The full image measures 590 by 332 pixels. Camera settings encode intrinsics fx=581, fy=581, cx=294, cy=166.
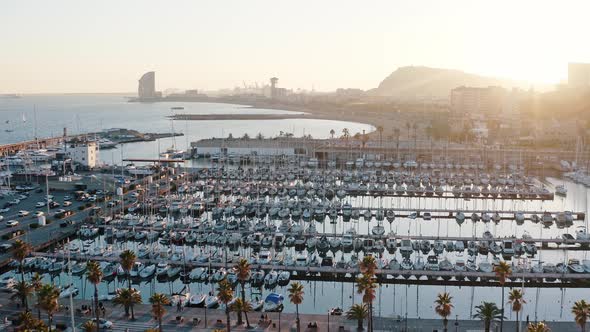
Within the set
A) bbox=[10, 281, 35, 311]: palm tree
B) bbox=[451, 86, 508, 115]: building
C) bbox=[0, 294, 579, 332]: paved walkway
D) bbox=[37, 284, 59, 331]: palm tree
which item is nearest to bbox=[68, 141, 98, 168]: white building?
bbox=[0, 294, 579, 332]: paved walkway

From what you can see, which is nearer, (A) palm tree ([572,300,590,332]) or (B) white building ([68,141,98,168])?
(A) palm tree ([572,300,590,332])

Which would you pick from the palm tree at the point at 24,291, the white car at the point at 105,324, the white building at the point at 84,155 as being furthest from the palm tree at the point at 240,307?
the white building at the point at 84,155

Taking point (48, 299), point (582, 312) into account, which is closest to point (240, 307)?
point (48, 299)

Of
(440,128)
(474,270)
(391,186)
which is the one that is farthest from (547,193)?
(440,128)

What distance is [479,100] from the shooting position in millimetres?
106812

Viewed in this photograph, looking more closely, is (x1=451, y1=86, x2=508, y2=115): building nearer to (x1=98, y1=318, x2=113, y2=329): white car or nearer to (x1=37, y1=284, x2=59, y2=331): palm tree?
(x1=98, y1=318, x2=113, y2=329): white car

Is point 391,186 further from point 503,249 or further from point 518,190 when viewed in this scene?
point 503,249

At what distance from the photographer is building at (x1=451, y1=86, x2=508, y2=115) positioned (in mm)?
103812

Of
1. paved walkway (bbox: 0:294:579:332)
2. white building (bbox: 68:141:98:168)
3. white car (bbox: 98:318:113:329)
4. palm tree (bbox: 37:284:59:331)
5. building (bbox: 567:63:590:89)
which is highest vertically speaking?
building (bbox: 567:63:590:89)

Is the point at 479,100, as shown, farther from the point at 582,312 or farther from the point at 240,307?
the point at 240,307

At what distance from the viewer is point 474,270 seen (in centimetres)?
2203

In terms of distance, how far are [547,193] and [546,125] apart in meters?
34.8

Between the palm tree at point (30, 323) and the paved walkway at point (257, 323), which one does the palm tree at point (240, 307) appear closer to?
the paved walkway at point (257, 323)

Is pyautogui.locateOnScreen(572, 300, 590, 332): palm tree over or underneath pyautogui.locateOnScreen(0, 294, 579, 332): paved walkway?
over
